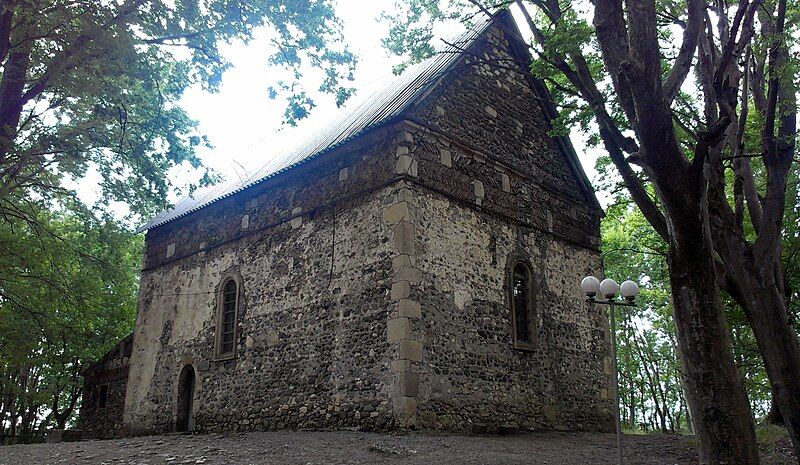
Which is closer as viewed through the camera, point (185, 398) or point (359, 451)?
point (359, 451)

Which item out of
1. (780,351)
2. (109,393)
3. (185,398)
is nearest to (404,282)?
(780,351)

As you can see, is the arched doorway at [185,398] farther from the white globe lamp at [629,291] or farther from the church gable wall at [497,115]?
the white globe lamp at [629,291]

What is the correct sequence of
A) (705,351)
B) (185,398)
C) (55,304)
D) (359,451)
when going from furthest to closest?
(55,304)
(185,398)
(359,451)
(705,351)

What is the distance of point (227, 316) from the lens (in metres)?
15.6

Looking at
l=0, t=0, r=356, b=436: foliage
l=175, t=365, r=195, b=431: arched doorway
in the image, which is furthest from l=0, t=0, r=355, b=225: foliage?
l=175, t=365, r=195, b=431: arched doorway

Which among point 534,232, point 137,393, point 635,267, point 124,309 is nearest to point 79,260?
point 137,393

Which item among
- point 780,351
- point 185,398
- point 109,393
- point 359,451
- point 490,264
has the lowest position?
point 359,451

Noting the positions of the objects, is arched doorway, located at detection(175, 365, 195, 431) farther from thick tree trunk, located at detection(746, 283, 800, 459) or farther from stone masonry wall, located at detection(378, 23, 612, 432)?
thick tree trunk, located at detection(746, 283, 800, 459)

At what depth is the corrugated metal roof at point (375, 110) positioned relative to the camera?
13039mm

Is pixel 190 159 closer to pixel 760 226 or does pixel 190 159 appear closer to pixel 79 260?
pixel 79 260

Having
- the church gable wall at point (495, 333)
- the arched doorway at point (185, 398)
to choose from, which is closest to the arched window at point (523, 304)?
the church gable wall at point (495, 333)

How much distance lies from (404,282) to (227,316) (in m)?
6.12

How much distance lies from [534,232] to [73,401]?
24364mm

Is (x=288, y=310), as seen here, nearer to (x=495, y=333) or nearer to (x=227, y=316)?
(x=227, y=316)
